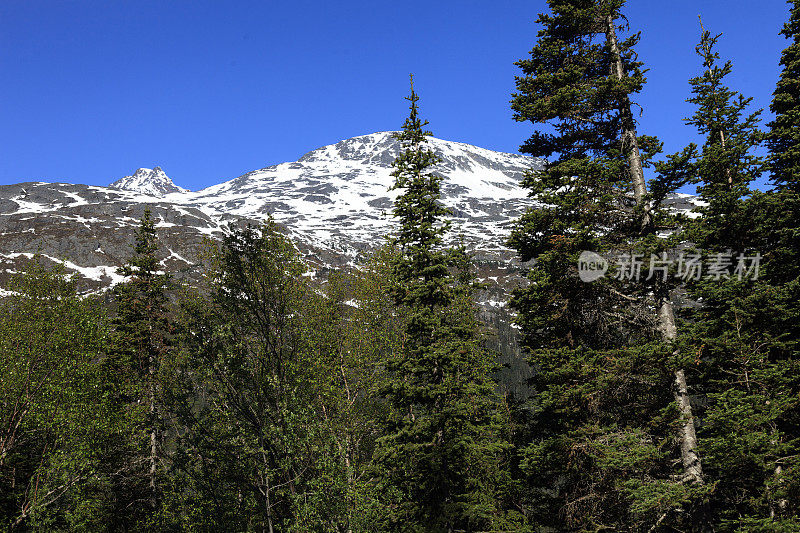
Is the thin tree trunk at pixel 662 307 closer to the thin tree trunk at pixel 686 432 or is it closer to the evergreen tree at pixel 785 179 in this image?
the thin tree trunk at pixel 686 432

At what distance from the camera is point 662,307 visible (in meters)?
12.3

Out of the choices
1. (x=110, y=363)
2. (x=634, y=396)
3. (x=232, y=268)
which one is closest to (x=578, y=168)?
(x=634, y=396)

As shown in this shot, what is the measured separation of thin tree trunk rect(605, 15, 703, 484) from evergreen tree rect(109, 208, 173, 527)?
20.9 meters

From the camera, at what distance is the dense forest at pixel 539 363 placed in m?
12.2

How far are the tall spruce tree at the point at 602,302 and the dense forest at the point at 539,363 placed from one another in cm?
8

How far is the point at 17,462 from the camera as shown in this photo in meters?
20.2

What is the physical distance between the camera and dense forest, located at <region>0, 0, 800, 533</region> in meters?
12.2

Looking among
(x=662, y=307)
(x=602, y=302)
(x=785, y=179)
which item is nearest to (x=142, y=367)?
(x=602, y=302)

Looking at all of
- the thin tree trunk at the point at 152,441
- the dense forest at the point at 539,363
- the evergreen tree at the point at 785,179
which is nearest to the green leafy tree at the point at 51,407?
the dense forest at the point at 539,363

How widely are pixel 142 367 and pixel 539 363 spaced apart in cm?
2111

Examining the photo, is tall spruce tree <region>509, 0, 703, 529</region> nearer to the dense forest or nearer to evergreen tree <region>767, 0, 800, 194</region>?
the dense forest

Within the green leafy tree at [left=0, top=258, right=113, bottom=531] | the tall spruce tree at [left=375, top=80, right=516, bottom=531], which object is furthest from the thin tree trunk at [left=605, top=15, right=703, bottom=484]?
the green leafy tree at [left=0, top=258, right=113, bottom=531]

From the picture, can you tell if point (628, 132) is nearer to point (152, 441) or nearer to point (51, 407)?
point (51, 407)

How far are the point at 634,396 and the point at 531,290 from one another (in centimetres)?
449
